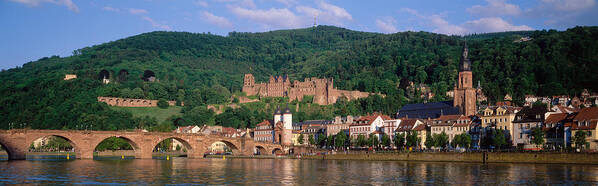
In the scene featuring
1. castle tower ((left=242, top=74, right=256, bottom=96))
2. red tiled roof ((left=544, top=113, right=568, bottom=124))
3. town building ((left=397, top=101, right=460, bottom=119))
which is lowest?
red tiled roof ((left=544, top=113, right=568, bottom=124))

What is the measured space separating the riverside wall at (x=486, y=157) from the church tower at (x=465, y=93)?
1380 inches

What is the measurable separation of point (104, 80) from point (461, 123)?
122512mm

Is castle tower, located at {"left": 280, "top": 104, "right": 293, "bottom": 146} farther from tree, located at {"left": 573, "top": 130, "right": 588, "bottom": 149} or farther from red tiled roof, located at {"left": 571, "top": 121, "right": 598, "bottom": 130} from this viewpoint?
tree, located at {"left": 573, "top": 130, "right": 588, "bottom": 149}

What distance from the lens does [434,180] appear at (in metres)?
50.4

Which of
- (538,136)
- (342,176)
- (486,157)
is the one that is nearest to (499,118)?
(538,136)

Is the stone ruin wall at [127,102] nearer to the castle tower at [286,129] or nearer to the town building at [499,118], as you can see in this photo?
the castle tower at [286,129]

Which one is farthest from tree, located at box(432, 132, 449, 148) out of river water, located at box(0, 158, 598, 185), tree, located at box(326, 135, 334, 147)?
tree, located at box(326, 135, 334, 147)

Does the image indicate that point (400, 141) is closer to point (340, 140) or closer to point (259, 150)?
point (340, 140)

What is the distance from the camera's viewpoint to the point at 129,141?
89.4 metres

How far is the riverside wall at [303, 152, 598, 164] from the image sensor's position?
6247 cm

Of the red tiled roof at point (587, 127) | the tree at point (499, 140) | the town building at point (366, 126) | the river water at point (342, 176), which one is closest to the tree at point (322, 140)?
the town building at point (366, 126)

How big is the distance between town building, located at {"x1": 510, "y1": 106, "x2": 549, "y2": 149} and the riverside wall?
7.42m

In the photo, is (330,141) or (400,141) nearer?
(400,141)

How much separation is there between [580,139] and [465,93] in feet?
162
